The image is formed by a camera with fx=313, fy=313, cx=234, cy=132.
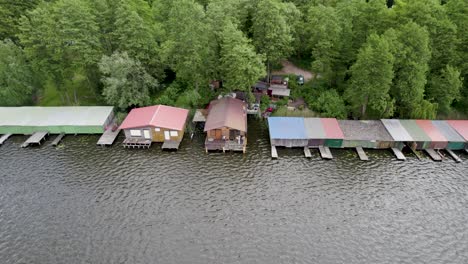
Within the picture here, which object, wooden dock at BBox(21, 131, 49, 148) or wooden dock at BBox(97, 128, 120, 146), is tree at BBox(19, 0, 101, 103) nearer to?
wooden dock at BBox(21, 131, 49, 148)

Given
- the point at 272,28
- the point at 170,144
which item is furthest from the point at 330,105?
the point at 170,144

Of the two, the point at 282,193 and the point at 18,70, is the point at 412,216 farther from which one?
the point at 18,70

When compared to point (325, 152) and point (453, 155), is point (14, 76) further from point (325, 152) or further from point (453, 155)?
point (453, 155)

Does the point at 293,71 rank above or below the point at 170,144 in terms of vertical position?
above

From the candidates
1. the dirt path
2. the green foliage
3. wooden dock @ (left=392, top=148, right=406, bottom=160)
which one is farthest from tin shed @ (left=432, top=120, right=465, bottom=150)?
the dirt path

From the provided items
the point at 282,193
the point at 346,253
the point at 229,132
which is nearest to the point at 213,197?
the point at 282,193
